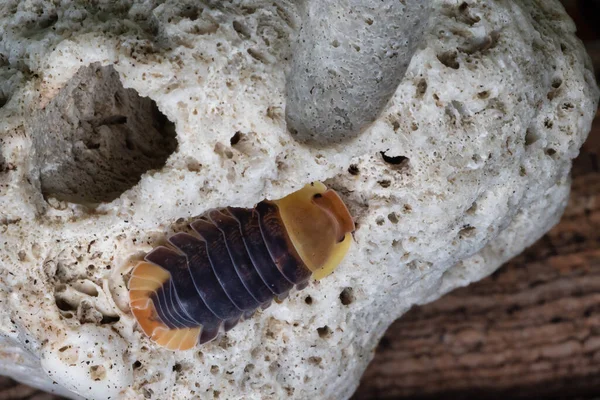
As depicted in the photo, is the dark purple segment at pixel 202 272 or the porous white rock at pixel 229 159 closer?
the porous white rock at pixel 229 159

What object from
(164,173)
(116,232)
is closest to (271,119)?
(164,173)

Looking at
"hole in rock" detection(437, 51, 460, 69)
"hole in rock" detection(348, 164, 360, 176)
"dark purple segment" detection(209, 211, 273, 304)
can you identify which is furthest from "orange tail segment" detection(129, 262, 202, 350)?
"hole in rock" detection(437, 51, 460, 69)

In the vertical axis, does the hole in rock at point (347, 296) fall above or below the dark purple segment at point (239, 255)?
below

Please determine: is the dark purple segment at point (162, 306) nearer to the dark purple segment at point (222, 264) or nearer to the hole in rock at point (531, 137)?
the dark purple segment at point (222, 264)

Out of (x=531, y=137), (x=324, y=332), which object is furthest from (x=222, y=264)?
(x=531, y=137)

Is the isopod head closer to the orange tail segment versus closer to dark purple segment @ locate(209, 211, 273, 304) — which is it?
dark purple segment @ locate(209, 211, 273, 304)

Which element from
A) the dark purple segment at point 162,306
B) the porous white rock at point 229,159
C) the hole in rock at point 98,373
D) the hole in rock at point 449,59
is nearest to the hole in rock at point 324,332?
the porous white rock at point 229,159

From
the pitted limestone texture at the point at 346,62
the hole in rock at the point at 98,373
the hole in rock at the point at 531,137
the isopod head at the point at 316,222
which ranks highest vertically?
the pitted limestone texture at the point at 346,62
